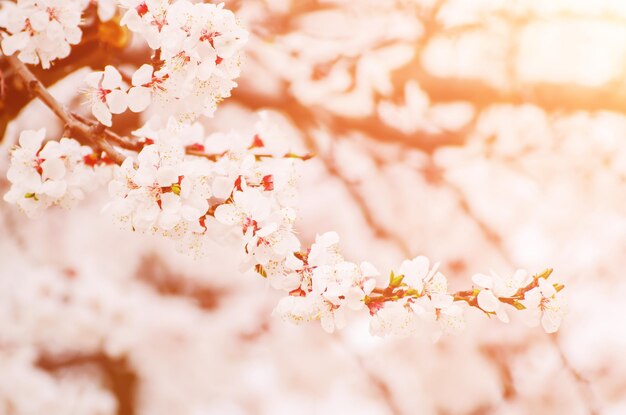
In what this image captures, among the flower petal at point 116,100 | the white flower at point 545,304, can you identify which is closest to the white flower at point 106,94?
the flower petal at point 116,100

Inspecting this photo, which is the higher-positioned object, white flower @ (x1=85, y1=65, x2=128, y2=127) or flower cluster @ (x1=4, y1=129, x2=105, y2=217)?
white flower @ (x1=85, y1=65, x2=128, y2=127)

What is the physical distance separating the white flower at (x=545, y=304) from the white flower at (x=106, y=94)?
62 cm

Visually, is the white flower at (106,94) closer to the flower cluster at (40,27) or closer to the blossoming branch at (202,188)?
the blossoming branch at (202,188)

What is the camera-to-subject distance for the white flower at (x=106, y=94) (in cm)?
77

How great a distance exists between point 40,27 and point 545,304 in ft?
2.66

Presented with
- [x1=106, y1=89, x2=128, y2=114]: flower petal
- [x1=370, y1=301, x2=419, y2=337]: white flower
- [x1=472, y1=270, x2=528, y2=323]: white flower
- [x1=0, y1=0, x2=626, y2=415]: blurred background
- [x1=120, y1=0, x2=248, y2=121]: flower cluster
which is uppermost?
[x1=120, y1=0, x2=248, y2=121]: flower cluster

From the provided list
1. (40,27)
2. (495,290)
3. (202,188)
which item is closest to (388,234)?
(495,290)

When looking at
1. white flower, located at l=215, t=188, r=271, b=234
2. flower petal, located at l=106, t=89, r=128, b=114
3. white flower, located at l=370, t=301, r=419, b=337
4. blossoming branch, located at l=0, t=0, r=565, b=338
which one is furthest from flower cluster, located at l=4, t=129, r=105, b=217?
white flower, located at l=370, t=301, r=419, b=337

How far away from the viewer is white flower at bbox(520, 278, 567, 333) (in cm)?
76

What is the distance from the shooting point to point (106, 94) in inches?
31.1

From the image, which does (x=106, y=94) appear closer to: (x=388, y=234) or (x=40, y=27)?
(x=40, y=27)

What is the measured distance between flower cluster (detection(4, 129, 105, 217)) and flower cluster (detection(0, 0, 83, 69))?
4.8 inches

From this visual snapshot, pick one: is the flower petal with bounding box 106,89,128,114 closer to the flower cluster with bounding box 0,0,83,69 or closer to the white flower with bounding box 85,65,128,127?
the white flower with bounding box 85,65,128,127

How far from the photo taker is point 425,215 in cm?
165
